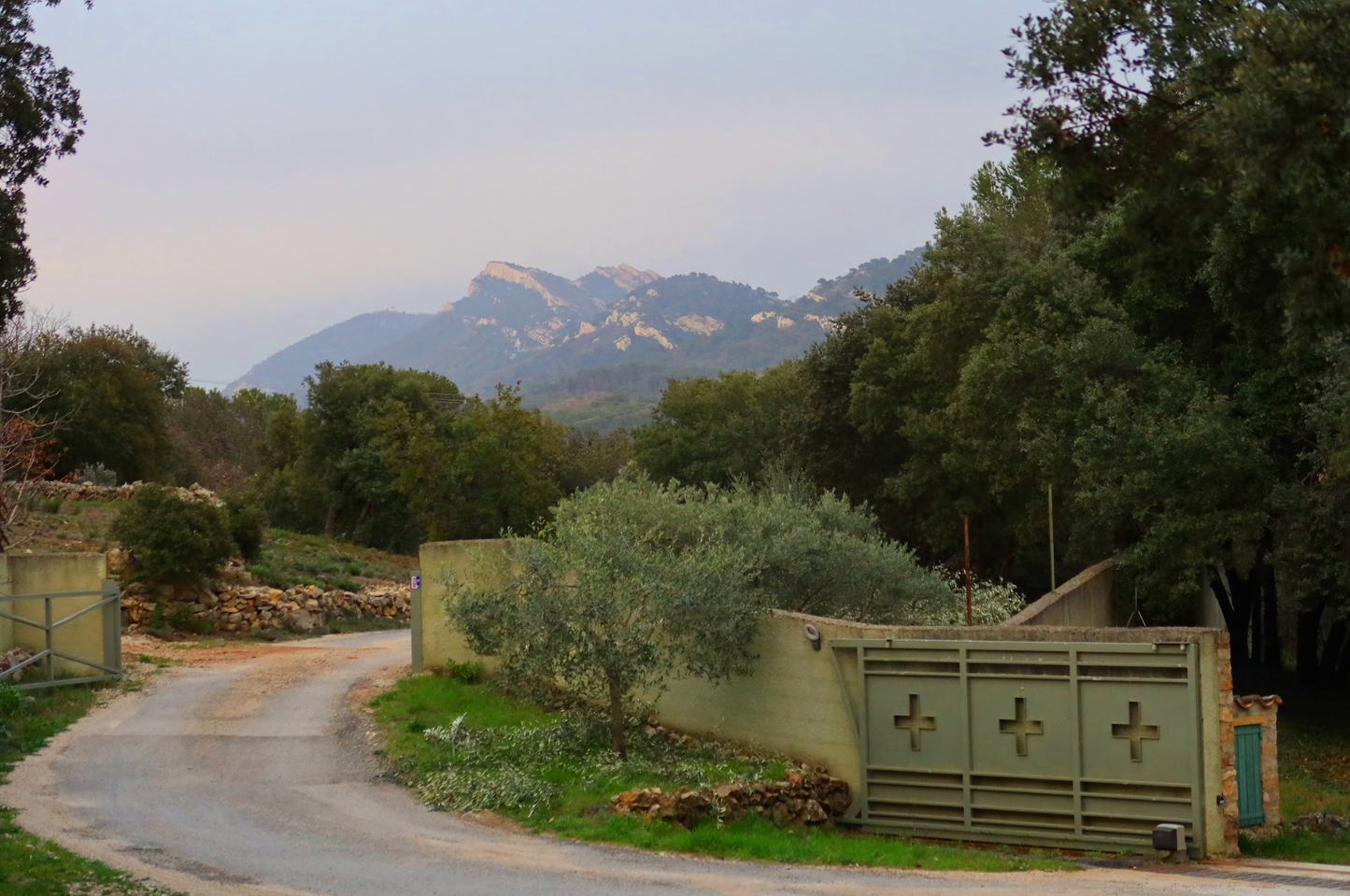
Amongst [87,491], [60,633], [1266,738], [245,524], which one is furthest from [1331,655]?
[87,491]

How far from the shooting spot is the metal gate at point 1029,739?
13.2m

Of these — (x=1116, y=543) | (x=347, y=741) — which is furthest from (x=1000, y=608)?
(x=347, y=741)

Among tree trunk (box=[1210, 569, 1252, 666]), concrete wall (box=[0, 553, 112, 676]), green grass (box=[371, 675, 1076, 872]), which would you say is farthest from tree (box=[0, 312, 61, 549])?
tree trunk (box=[1210, 569, 1252, 666])

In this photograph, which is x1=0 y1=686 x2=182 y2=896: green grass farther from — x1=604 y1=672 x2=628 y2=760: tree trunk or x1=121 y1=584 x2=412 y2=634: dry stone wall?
x1=121 y1=584 x2=412 y2=634: dry stone wall

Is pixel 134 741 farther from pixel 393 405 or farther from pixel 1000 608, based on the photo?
pixel 393 405

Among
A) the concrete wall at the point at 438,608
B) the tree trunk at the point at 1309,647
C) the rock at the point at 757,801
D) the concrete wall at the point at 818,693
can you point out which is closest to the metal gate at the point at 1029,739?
the concrete wall at the point at 818,693

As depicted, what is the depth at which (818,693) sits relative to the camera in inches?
595

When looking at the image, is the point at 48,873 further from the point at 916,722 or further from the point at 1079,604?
the point at 1079,604

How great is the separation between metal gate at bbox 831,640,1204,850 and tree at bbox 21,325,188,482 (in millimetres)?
36285

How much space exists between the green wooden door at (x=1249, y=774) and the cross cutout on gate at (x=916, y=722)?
3149mm

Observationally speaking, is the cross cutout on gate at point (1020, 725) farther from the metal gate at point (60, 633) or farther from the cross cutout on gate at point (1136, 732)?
the metal gate at point (60, 633)

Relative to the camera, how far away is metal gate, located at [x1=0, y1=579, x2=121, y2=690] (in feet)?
62.1

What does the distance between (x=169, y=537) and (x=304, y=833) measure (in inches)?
641

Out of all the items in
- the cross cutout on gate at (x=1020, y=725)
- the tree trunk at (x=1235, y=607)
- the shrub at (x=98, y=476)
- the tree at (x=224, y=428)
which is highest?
the tree at (x=224, y=428)
